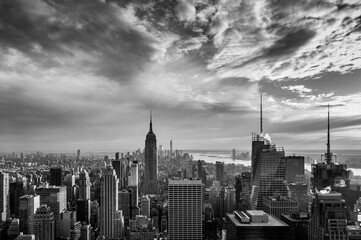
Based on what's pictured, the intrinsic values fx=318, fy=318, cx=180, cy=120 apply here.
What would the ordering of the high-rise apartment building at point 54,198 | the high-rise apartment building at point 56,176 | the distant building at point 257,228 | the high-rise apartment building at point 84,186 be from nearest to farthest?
the distant building at point 257,228 → the high-rise apartment building at point 54,198 → the high-rise apartment building at point 84,186 → the high-rise apartment building at point 56,176

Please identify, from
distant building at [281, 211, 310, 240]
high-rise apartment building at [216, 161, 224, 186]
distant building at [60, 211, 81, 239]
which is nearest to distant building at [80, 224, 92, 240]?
distant building at [60, 211, 81, 239]

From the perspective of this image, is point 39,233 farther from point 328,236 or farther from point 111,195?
point 328,236

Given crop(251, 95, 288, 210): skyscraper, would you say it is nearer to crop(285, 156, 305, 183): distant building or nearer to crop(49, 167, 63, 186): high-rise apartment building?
crop(285, 156, 305, 183): distant building

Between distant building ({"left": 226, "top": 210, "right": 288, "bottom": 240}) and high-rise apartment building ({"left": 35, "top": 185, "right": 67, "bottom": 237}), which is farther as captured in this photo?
high-rise apartment building ({"left": 35, "top": 185, "right": 67, "bottom": 237})

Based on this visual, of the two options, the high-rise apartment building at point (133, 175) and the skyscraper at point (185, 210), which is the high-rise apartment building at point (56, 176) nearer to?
the high-rise apartment building at point (133, 175)

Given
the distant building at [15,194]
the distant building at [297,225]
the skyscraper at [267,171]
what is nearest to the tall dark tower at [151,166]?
the skyscraper at [267,171]

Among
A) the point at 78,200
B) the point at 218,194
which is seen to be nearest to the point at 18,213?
the point at 78,200
